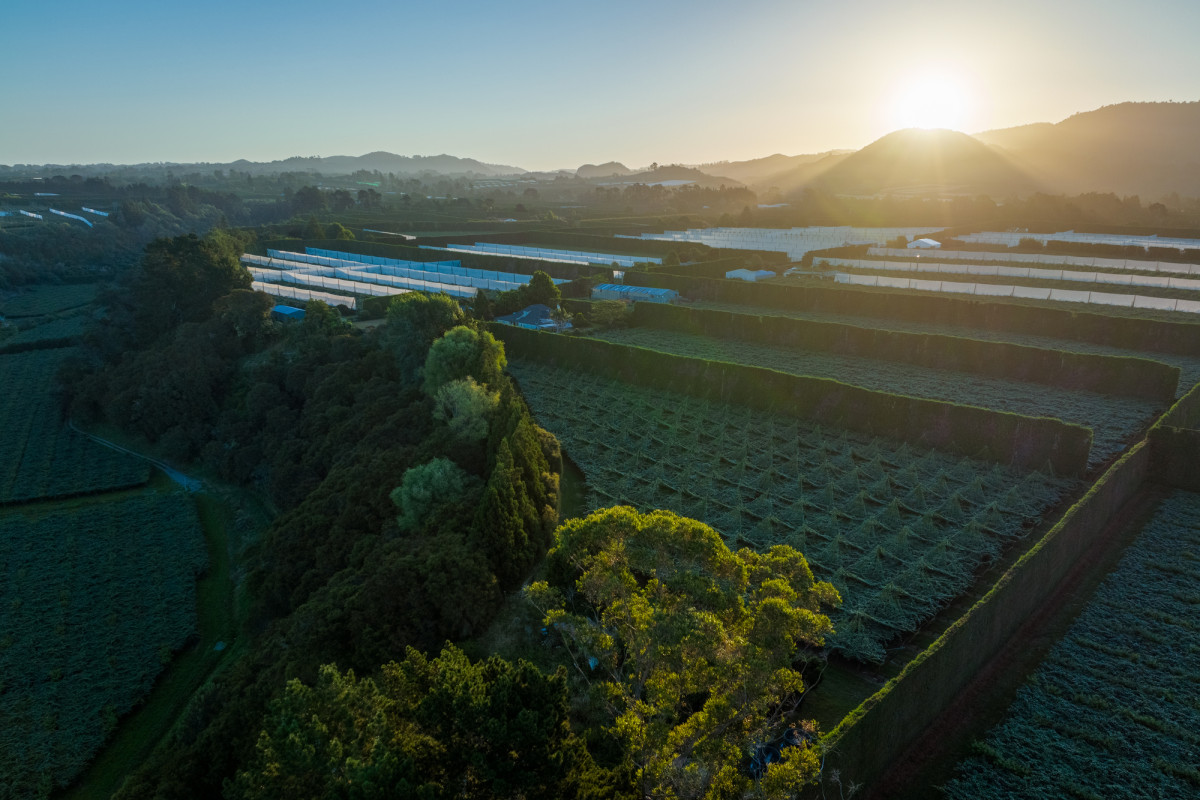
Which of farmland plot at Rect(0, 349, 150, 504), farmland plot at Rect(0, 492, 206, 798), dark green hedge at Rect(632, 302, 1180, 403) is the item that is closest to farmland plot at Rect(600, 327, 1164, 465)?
dark green hedge at Rect(632, 302, 1180, 403)

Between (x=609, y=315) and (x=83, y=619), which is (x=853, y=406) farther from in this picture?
(x=83, y=619)

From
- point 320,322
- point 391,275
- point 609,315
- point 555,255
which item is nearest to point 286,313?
point 320,322

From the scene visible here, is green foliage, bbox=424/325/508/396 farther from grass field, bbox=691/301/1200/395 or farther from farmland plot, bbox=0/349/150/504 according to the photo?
grass field, bbox=691/301/1200/395

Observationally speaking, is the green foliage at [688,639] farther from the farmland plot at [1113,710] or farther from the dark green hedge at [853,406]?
the dark green hedge at [853,406]

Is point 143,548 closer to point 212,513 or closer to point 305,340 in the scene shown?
point 212,513

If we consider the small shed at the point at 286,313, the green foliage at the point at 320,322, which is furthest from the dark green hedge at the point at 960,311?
the small shed at the point at 286,313

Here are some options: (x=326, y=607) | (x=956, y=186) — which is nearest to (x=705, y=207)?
(x=956, y=186)
